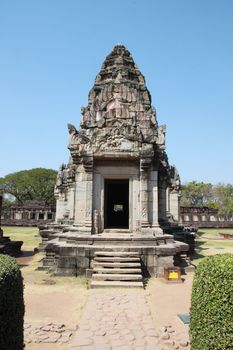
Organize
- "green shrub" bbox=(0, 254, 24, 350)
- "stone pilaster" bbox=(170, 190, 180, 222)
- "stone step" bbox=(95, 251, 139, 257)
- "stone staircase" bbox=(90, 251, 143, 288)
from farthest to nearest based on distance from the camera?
"stone pilaster" bbox=(170, 190, 180, 222)
"stone step" bbox=(95, 251, 139, 257)
"stone staircase" bbox=(90, 251, 143, 288)
"green shrub" bbox=(0, 254, 24, 350)

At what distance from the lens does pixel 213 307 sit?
11.6 feet

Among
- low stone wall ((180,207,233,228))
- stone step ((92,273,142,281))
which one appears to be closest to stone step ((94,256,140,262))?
stone step ((92,273,142,281))

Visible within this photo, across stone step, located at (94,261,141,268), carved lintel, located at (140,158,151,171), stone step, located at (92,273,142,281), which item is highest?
carved lintel, located at (140,158,151,171)

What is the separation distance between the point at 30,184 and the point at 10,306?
56.9 metres

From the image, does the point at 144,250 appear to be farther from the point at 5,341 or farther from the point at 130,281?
the point at 5,341

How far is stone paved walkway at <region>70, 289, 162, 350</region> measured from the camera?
471 cm

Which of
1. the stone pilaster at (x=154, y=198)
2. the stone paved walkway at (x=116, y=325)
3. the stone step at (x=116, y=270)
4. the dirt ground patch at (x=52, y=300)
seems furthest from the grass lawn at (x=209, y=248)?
the stone paved walkway at (x=116, y=325)

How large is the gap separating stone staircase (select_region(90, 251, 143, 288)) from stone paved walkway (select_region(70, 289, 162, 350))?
0.74 m

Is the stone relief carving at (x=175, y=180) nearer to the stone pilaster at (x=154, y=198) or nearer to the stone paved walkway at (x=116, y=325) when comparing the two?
the stone pilaster at (x=154, y=198)

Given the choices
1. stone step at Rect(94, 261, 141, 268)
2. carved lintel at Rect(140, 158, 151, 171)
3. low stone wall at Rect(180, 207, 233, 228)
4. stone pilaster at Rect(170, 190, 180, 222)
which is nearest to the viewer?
stone step at Rect(94, 261, 141, 268)

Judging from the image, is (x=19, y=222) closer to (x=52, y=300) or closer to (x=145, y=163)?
(x=145, y=163)

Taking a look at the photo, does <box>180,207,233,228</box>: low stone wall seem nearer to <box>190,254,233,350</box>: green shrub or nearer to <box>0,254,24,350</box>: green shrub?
<box>190,254,233,350</box>: green shrub

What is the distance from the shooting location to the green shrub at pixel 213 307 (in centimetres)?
341

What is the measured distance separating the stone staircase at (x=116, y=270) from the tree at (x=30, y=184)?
50.2m
